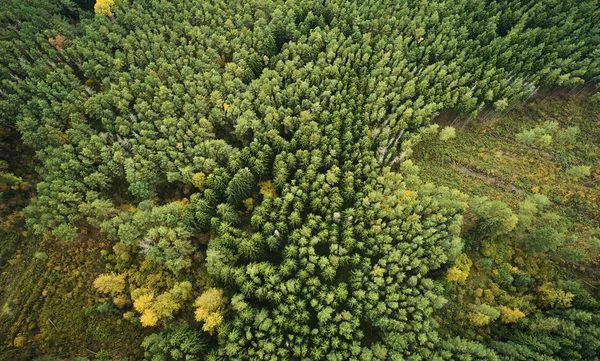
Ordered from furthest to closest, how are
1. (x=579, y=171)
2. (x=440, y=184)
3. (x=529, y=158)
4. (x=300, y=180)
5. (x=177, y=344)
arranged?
1. (x=529, y=158)
2. (x=440, y=184)
3. (x=579, y=171)
4. (x=300, y=180)
5. (x=177, y=344)

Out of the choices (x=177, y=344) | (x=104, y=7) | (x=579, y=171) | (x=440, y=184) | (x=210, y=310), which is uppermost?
(x=104, y=7)

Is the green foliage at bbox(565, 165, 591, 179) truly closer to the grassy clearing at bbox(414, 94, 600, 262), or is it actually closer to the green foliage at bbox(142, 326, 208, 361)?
the grassy clearing at bbox(414, 94, 600, 262)

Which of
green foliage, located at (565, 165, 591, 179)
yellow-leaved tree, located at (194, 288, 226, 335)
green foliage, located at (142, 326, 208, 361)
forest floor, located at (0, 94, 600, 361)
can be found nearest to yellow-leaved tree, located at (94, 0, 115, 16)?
forest floor, located at (0, 94, 600, 361)

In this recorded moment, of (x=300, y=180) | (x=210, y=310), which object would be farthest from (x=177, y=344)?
(x=300, y=180)

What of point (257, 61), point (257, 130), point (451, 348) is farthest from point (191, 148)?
point (451, 348)

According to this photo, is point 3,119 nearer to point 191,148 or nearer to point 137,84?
point 137,84

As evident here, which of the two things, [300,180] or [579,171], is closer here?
[300,180]

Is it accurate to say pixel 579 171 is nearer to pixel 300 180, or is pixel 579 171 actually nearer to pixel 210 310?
pixel 300 180

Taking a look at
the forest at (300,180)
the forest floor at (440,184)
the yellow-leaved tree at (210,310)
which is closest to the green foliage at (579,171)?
the forest at (300,180)

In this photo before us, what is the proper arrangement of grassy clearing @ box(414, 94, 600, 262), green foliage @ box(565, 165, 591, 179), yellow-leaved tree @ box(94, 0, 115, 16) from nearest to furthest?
green foliage @ box(565, 165, 591, 179) < grassy clearing @ box(414, 94, 600, 262) < yellow-leaved tree @ box(94, 0, 115, 16)

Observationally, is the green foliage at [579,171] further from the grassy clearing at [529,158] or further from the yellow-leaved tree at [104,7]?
the yellow-leaved tree at [104,7]
